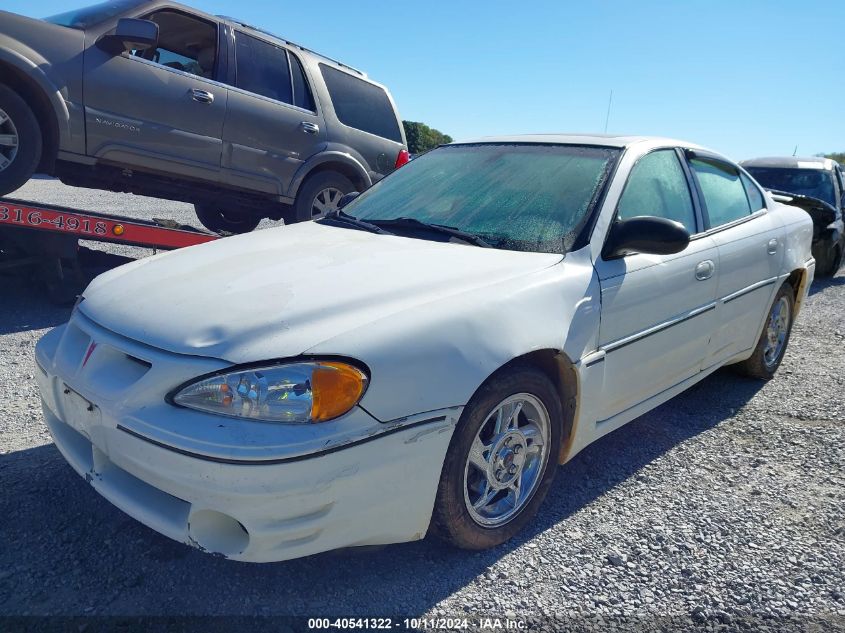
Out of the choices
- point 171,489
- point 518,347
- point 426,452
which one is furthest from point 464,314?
point 171,489

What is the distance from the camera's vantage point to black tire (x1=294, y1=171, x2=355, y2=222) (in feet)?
20.7

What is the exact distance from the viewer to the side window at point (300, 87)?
6.35m

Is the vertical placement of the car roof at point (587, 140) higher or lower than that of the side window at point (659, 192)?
higher

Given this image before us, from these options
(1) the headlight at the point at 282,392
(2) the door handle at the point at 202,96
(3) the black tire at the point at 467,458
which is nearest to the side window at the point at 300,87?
(2) the door handle at the point at 202,96

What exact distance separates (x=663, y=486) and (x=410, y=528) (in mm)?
1501

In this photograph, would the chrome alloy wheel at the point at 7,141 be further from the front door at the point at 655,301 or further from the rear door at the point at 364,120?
the front door at the point at 655,301

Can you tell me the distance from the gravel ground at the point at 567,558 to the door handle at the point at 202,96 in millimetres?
3015

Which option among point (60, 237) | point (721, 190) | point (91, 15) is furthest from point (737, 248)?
point (91, 15)

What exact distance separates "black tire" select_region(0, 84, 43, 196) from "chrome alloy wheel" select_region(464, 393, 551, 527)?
4.06m

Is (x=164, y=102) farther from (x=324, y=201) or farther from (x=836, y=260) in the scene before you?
(x=836, y=260)

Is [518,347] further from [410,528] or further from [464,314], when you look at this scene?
[410,528]

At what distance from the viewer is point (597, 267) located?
109 inches

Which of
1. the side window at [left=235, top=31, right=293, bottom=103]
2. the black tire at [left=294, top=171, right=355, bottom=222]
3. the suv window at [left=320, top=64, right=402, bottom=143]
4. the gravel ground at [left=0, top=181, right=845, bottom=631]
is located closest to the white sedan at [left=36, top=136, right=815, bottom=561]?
the gravel ground at [left=0, top=181, right=845, bottom=631]

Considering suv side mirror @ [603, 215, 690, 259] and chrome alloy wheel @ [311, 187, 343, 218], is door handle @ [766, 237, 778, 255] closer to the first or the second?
suv side mirror @ [603, 215, 690, 259]
